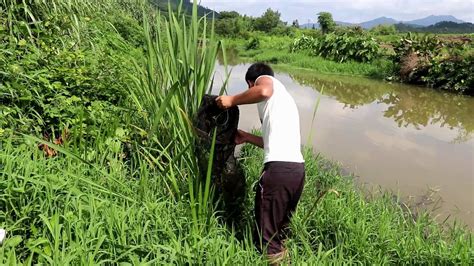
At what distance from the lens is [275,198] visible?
7.33 ft

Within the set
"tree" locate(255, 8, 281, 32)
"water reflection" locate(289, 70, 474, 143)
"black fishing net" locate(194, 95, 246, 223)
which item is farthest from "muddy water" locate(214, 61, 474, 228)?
"tree" locate(255, 8, 281, 32)

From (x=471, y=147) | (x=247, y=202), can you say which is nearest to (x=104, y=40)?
(x=247, y=202)

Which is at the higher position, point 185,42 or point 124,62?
point 185,42

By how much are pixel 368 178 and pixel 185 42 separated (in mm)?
3173

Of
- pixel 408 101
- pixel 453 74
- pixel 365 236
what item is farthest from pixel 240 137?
pixel 453 74

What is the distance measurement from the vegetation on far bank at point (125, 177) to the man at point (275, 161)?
0.16m

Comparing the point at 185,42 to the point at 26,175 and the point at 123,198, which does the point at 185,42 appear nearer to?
the point at 123,198

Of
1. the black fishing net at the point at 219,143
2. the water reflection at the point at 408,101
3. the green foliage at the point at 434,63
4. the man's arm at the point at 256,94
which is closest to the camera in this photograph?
the man's arm at the point at 256,94

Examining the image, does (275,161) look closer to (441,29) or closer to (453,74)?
(453,74)

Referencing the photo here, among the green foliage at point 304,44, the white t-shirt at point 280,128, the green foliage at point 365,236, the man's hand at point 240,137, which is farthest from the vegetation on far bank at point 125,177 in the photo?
the green foliage at point 304,44

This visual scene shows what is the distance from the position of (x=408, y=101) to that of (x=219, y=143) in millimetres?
9749

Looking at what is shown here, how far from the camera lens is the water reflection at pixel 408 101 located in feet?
27.7

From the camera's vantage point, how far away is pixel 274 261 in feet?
7.30

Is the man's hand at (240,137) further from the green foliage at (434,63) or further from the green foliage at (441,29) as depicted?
the green foliage at (441,29)
